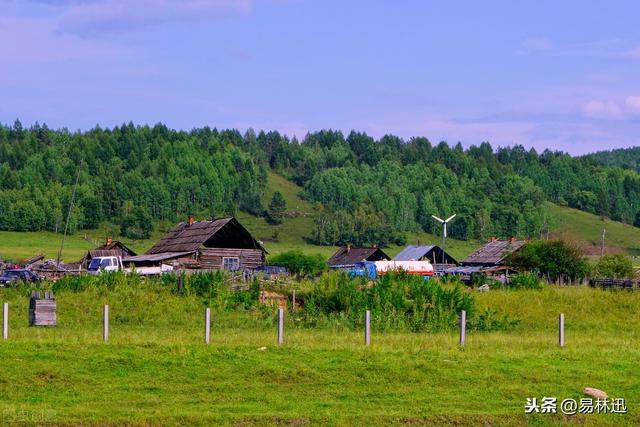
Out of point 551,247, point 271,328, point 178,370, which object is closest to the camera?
point 178,370

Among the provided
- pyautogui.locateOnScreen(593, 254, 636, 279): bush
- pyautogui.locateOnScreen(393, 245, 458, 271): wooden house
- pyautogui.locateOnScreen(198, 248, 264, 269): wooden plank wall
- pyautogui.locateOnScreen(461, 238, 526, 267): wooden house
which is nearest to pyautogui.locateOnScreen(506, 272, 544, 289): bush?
pyautogui.locateOnScreen(198, 248, 264, 269): wooden plank wall

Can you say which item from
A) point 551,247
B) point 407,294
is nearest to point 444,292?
point 407,294

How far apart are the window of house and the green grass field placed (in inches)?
1620

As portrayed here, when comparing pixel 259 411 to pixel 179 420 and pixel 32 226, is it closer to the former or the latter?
pixel 179 420

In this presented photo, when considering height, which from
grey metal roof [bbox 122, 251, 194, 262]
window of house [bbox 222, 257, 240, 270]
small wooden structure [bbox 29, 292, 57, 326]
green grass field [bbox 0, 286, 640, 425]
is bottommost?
green grass field [bbox 0, 286, 640, 425]

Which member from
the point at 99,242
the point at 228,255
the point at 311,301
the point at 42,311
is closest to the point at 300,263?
the point at 228,255

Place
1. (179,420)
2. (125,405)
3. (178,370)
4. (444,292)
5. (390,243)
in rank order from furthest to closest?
1. (390,243)
2. (444,292)
3. (178,370)
4. (125,405)
5. (179,420)

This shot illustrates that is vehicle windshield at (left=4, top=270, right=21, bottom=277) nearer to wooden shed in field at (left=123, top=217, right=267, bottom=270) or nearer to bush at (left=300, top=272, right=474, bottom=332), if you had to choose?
wooden shed in field at (left=123, top=217, right=267, bottom=270)

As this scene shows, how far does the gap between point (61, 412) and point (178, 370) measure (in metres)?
4.48

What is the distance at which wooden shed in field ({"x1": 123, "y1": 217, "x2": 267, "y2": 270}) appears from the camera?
72812 millimetres

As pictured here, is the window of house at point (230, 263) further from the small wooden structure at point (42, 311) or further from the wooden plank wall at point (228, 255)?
the small wooden structure at point (42, 311)

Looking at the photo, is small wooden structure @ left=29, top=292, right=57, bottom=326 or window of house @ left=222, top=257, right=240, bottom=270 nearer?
small wooden structure @ left=29, top=292, right=57, bottom=326

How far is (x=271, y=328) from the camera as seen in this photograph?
128ft

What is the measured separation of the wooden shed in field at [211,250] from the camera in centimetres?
7281
